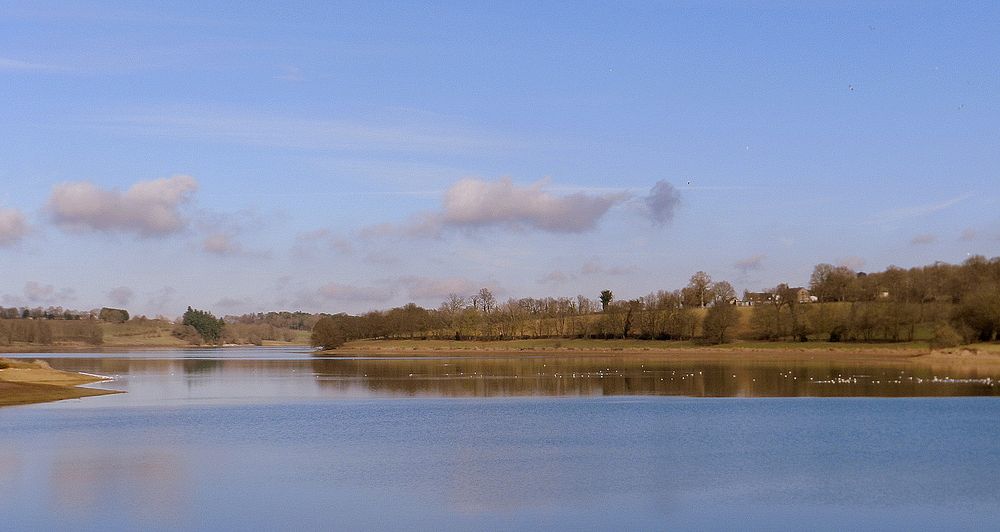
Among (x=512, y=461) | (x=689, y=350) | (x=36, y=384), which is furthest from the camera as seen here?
(x=689, y=350)

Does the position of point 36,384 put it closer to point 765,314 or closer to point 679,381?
point 679,381

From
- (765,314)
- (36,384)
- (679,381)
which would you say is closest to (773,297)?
(765,314)

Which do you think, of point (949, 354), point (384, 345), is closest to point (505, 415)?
point (949, 354)

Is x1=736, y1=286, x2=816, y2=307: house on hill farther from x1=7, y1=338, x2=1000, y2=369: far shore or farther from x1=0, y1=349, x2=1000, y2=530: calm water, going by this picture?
x1=0, y1=349, x2=1000, y2=530: calm water

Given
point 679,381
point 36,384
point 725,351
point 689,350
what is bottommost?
point 679,381

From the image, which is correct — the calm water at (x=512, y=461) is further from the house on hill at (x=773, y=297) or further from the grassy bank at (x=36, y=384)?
A: the house on hill at (x=773, y=297)

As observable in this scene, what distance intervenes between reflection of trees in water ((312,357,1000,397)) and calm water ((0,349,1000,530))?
143cm

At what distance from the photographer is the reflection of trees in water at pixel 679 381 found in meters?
59.6

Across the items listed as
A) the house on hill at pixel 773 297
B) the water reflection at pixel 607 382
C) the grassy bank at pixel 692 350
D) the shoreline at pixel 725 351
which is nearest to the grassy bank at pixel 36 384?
the water reflection at pixel 607 382

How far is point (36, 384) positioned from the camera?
62.7 metres

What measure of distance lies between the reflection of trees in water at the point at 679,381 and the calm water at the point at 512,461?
1.43 m

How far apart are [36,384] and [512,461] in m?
43.9

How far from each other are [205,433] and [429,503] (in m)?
19.1

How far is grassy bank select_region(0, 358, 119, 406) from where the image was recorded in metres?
56.8
